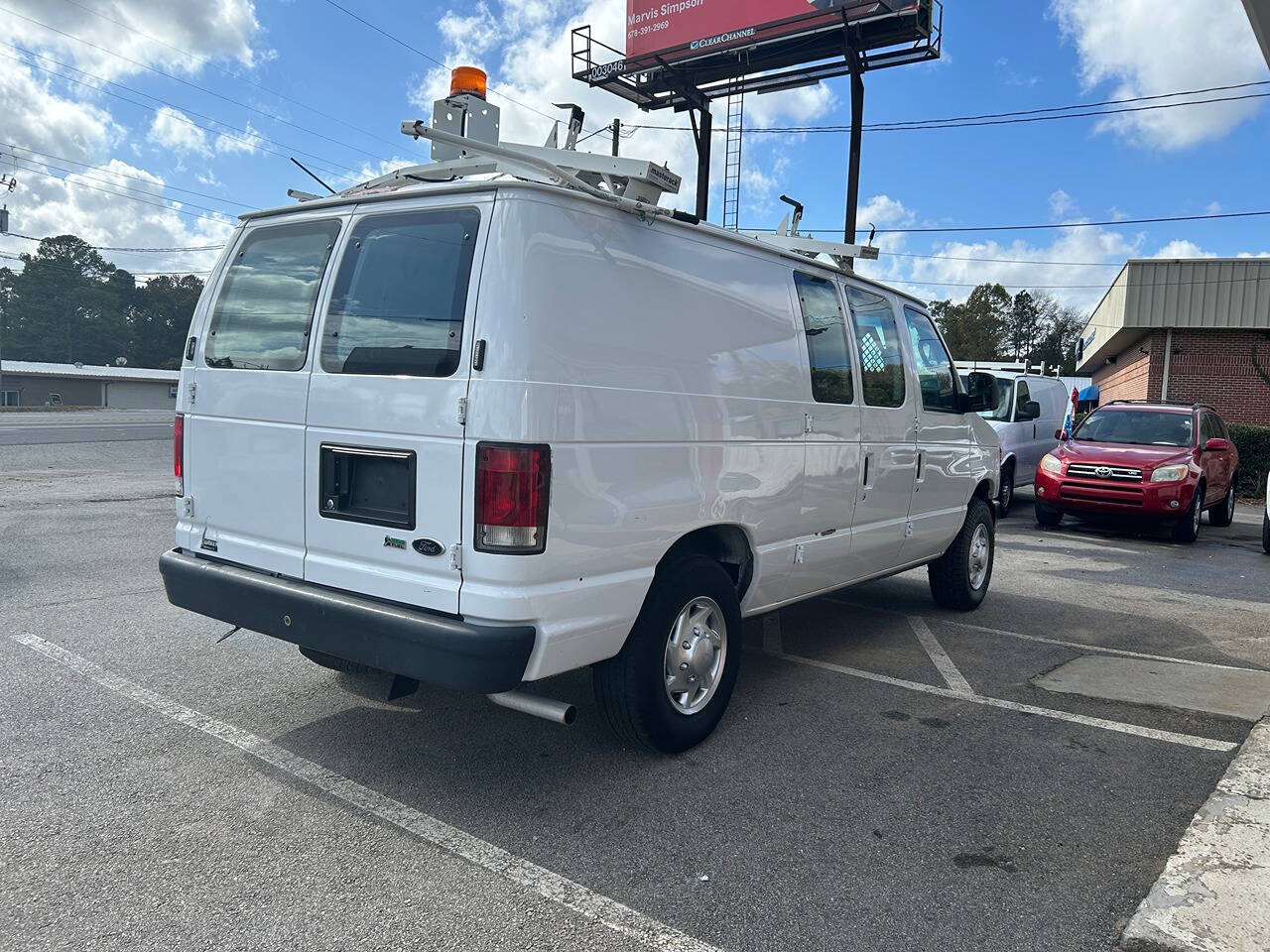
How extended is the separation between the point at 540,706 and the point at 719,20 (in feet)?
67.0

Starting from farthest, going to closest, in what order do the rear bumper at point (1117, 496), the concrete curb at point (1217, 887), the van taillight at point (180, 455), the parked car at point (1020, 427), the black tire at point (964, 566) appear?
the parked car at point (1020, 427)
the rear bumper at point (1117, 496)
the black tire at point (964, 566)
the van taillight at point (180, 455)
the concrete curb at point (1217, 887)

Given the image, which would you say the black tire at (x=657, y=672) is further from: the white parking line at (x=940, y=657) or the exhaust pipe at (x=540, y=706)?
the white parking line at (x=940, y=657)

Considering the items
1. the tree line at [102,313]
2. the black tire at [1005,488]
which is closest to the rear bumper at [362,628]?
the black tire at [1005,488]

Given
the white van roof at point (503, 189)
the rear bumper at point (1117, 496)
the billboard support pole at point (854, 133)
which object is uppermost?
the billboard support pole at point (854, 133)

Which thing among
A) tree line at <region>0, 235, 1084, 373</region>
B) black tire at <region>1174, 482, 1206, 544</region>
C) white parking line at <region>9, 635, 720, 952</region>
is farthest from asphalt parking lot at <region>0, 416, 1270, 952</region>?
tree line at <region>0, 235, 1084, 373</region>

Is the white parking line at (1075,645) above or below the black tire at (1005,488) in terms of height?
below

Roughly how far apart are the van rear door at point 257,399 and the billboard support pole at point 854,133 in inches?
620

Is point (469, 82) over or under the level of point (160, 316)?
under

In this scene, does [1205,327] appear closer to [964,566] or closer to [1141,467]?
[1141,467]

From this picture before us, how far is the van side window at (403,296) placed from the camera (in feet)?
11.3

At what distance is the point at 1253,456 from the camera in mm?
18312

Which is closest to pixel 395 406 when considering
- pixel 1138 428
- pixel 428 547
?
pixel 428 547

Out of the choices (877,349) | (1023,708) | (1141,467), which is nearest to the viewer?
(1023,708)

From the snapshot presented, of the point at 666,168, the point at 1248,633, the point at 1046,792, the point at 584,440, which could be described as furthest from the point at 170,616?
the point at 1248,633
